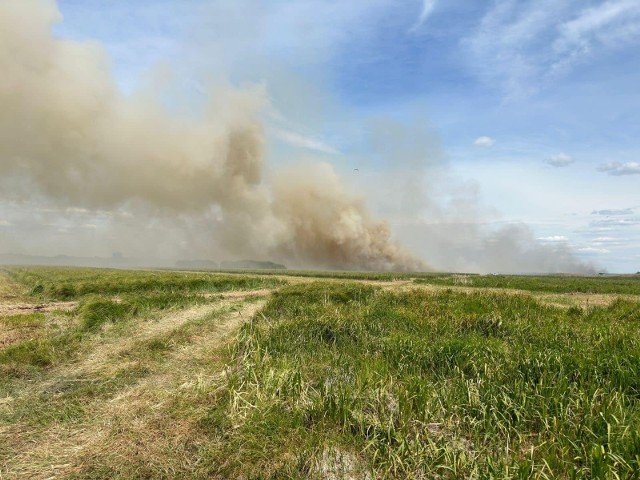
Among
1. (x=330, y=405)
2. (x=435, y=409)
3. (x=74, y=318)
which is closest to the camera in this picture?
(x=435, y=409)

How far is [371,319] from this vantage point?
45.3 ft

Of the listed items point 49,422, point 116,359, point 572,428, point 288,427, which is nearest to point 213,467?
point 288,427

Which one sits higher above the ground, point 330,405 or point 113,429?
point 330,405

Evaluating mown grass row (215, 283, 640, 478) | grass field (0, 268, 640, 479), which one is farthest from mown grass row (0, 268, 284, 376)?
mown grass row (215, 283, 640, 478)

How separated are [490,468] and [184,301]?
70.4 ft

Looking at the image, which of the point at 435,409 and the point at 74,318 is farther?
the point at 74,318

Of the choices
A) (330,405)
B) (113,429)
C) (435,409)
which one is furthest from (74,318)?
(435,409)

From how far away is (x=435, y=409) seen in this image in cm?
614

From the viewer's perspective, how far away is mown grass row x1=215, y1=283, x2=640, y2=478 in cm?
498

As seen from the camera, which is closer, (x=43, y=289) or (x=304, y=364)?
(x=304, y=364)

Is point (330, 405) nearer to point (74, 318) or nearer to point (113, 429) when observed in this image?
point (113, 429)

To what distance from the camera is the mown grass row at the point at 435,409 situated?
4.98 meters

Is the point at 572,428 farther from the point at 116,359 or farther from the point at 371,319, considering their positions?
the point at 116,359

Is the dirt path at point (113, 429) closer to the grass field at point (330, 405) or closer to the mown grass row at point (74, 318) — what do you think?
the grass field at point (330, 405)
